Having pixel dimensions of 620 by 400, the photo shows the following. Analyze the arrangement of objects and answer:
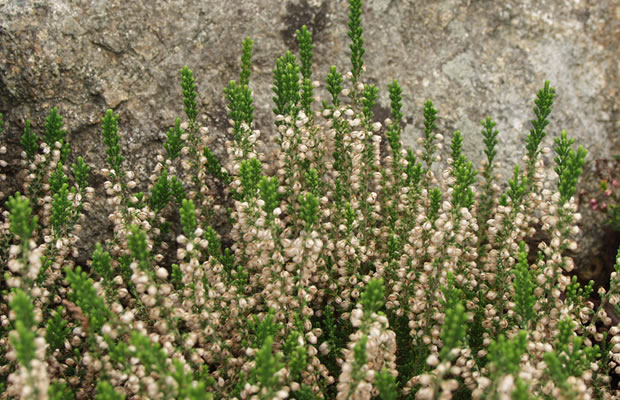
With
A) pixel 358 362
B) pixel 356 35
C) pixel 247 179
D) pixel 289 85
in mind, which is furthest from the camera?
pixel 356 35

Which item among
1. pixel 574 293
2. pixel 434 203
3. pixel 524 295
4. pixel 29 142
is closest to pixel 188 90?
pixel 29 142

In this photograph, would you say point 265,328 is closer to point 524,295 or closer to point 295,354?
point 295,354

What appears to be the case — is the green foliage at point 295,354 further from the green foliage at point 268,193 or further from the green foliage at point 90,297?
the green foliage at point 90,297

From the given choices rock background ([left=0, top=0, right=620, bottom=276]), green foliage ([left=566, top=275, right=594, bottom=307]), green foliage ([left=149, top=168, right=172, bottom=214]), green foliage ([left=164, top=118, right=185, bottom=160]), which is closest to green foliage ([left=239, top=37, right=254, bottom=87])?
rock background ([left=0, top=0, right=620, bottom=276])

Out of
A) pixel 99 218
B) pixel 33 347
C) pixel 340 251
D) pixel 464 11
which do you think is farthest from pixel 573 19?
pixel 33 347

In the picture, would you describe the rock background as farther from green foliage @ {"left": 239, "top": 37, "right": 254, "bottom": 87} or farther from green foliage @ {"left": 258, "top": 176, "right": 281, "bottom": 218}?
green foliage @ {"left": 258, "top": 176, "right": 281, "bottom": 218}
